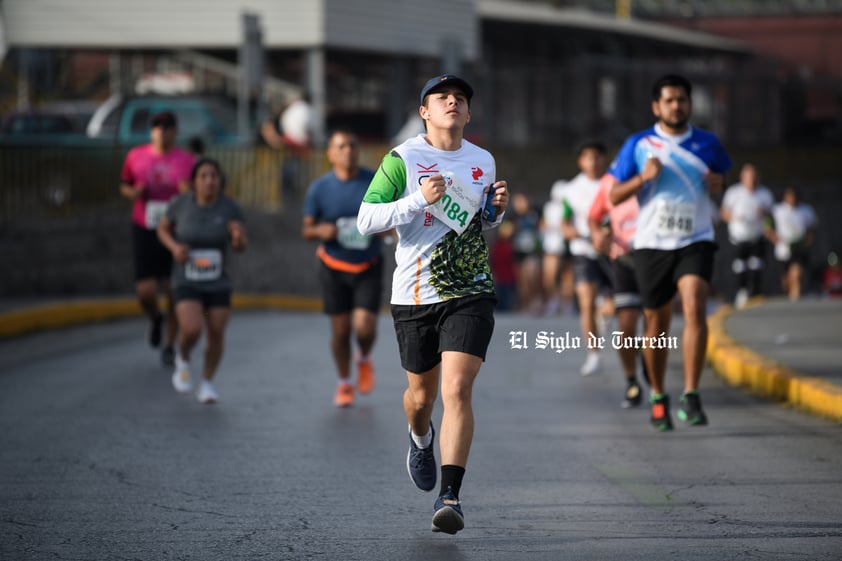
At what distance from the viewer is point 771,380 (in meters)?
11.4

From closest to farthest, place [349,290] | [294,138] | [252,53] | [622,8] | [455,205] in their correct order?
1. [455,205]
2. [349,290]
3. [252,53]
4. [294,138]
5. [622,8]

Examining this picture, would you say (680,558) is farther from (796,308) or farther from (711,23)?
(711,23)

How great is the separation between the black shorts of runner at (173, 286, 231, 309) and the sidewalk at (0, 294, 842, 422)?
3.94 metres

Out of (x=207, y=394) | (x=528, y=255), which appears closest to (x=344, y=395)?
(x=207, y=394)

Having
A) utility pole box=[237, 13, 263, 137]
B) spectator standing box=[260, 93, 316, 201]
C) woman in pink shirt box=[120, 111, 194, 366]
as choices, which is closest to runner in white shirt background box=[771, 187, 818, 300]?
spectator standing box=[260, 93, 316, 201]

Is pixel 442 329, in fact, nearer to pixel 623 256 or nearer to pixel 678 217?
pixel 678 217

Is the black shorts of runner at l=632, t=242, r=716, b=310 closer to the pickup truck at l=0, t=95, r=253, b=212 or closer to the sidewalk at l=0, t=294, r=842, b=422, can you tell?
the sidewalk at l=0, t=294, r=842, b=422

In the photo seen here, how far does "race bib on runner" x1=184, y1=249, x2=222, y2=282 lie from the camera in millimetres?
11312

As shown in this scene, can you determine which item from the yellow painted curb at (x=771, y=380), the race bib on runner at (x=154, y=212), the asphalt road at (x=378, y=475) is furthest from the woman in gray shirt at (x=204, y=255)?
the yellow painted curb at (x=771, y=380)

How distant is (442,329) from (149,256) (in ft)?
24.2

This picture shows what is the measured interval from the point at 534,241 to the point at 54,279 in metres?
9.46

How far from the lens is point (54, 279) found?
1967 cm

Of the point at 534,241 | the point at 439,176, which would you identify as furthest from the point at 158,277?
the point at 534,241

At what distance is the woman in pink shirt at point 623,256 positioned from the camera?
34.5 feet
